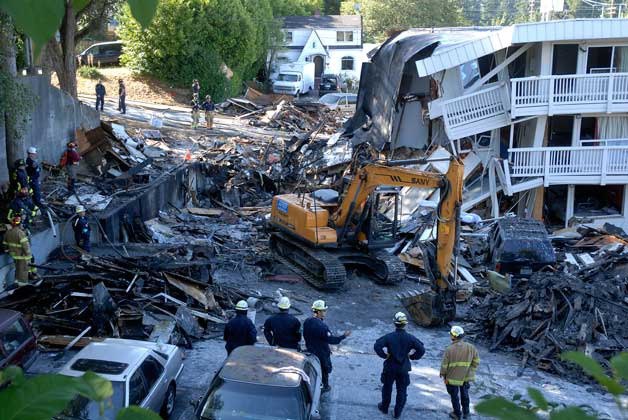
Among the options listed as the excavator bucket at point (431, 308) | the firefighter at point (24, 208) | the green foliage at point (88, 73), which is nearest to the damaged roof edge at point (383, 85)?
the excavator bucket at point (431, 308)

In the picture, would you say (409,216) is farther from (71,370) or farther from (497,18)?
(497,18)

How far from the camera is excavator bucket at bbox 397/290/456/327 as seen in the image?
1505 cm

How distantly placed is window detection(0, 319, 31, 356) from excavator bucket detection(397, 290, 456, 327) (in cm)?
810

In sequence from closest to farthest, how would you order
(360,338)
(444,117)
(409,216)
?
1. (360,338)
2. (409,216)
3. (444,117)

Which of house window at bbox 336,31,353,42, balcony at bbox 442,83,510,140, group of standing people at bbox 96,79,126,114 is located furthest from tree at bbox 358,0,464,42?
balcony at bbox 442,83,510,140

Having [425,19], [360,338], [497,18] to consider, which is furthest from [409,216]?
[497,18]

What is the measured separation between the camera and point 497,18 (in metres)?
110

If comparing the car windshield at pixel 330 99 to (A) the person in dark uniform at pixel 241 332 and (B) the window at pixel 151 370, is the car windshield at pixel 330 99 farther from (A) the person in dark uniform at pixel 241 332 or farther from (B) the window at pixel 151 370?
(B) the window at pixel 151 370

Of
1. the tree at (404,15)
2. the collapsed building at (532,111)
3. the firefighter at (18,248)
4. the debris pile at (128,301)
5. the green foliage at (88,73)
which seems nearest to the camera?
the debris pile at (128,301)

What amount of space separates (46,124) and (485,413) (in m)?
21.6

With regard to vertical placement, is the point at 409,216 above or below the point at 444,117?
below

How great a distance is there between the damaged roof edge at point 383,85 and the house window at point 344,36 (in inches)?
1383

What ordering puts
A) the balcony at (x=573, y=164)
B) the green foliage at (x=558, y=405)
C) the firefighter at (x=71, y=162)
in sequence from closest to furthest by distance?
the green foliage at (x=558, y=405) < the firefighter at (x=71, y=162) < the balcony at (x=573, y=164)

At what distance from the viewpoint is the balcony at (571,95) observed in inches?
974
